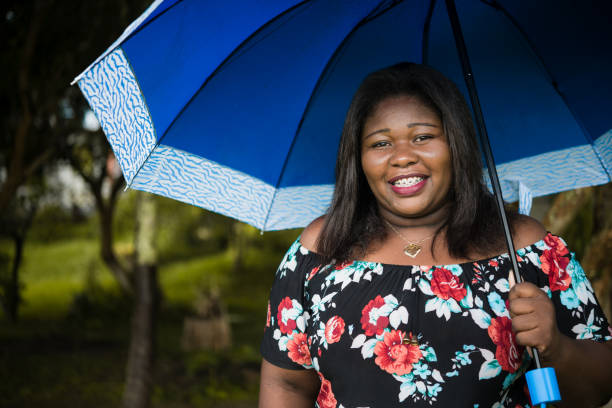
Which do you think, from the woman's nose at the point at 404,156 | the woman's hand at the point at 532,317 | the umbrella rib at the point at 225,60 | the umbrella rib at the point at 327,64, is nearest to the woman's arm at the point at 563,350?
the woman's hand at the point at 532,317

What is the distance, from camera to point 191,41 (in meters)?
1.76

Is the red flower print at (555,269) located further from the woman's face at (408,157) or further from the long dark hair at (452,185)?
the woman's face at (408,157)

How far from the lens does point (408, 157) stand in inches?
69.5

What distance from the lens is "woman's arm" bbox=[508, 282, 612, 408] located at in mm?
1487

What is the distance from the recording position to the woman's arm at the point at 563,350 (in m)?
1.49

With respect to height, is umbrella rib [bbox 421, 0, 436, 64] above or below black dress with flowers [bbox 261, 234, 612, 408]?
above

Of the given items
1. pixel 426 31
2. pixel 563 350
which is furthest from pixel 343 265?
pixel 426 31

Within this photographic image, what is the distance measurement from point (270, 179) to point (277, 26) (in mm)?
579

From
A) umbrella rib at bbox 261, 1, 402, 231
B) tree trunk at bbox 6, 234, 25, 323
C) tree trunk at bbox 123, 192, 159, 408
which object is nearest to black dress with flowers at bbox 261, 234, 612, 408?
umbrella rib at bbox 261, 1, 402, 231

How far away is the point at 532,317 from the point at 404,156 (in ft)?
1.97

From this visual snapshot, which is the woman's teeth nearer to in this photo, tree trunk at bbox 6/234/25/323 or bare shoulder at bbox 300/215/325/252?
bare shoulder at bbox 300/215/325/252

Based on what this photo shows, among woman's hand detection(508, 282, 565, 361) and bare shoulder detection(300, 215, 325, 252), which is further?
bare shoulder detection(300, 215, 325, 252)

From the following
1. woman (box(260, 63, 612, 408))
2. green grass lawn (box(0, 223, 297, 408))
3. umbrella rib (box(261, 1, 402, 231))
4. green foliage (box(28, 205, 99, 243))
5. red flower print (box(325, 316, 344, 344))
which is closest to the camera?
woman (box(260, 63, 612, 408))

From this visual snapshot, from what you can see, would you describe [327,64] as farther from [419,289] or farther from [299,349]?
Result: [299,349]
